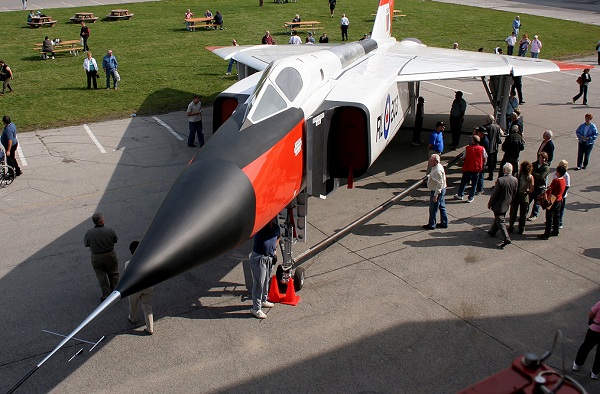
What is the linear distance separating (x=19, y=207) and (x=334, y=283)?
21.5ft

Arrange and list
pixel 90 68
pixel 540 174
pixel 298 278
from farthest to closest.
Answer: pixel 90 68 → pixel 540 174 → pixel 298 278

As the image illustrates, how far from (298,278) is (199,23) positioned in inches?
1024

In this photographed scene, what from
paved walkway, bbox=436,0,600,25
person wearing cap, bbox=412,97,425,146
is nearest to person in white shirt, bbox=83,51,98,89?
person wearing cap, bbox=412,97,425,146

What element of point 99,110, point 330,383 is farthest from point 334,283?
point 99,110

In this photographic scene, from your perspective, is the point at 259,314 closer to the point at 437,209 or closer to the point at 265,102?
the point at 265,102

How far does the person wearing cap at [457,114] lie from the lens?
13805 millimetres

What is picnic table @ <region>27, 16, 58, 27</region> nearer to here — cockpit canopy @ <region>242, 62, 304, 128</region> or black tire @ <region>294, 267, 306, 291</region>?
cockpit canopy @ <region>242, 62, 304, 128</region>

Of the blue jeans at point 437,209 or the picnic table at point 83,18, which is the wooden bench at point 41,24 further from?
the blue jeans at point 437,209

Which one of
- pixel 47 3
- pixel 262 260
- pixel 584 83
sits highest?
pixel 47 3

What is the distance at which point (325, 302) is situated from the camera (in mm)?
8117

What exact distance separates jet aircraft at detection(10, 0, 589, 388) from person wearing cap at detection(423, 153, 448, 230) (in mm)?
978

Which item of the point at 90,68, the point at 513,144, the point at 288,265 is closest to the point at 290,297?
the point at 288,265

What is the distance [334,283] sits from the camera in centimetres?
857

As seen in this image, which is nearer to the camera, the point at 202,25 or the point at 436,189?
the point at 436,189
